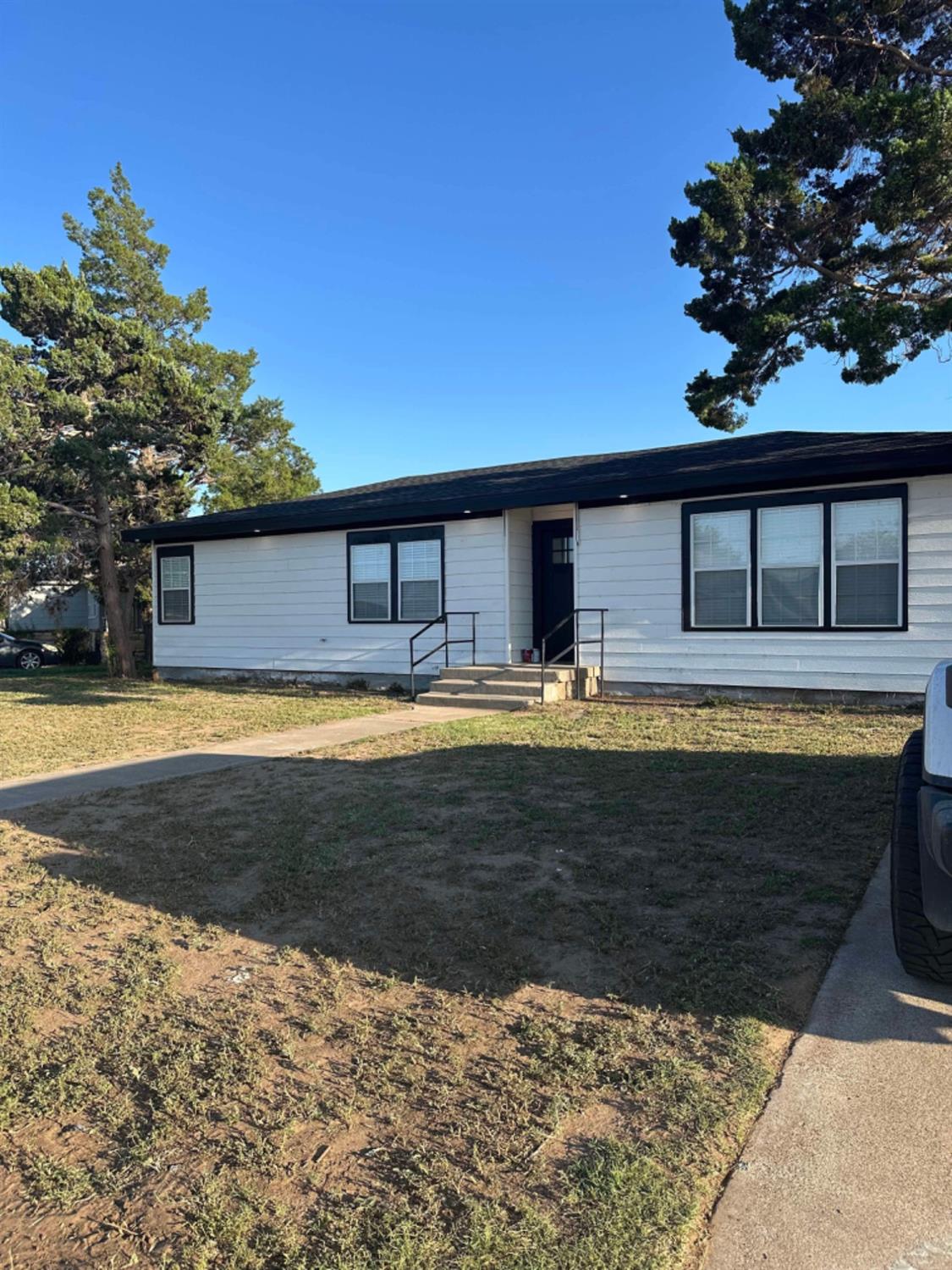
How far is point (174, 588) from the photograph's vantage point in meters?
16.7

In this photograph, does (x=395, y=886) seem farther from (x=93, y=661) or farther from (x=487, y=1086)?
(x=93, y=661)

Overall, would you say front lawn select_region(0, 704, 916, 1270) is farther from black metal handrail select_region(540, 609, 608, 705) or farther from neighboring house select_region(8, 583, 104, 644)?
neighboring house select_region(8, 583, 104, 644)

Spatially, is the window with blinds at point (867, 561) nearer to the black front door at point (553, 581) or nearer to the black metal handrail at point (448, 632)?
the black front door at point (553, 581)

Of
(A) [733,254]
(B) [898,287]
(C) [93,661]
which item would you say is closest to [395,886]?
(A) [733,254]

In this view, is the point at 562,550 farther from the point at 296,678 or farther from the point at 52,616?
the point at 52,616

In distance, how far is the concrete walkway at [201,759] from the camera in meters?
6.57

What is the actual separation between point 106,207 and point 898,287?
25.0m

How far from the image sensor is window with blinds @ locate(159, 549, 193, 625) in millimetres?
16516

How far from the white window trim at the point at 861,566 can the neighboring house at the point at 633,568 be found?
21 millimetres

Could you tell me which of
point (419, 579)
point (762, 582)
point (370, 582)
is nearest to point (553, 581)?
point (419, 579)

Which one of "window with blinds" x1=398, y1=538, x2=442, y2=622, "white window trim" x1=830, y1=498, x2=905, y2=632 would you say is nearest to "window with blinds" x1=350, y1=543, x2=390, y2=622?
"window with blinds" x1=398, y1=538, x2=442, y2=622

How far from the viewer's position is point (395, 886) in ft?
13.6

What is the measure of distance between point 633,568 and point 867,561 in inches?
119

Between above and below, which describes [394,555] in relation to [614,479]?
below
